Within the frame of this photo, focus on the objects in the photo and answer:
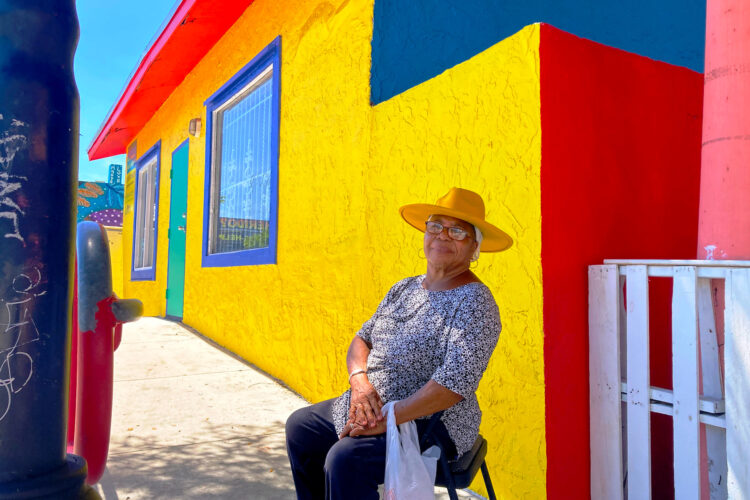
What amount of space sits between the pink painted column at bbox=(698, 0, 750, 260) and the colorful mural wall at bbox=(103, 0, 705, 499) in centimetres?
36

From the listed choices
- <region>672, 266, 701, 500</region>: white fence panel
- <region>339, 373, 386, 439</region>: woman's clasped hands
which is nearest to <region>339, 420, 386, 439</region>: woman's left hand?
<region>339, 373, 386, 439</region>: woman's clasped hands

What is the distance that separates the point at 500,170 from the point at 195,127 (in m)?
5.75

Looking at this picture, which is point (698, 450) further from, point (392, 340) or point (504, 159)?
point (504, 159)

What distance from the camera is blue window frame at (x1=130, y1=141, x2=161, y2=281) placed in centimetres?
1040

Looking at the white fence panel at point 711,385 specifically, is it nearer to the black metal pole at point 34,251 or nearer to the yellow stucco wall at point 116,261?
the black metal pole at point 34,251

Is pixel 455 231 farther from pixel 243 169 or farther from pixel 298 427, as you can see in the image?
pixel 243 169

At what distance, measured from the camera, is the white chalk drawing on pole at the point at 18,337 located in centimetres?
119

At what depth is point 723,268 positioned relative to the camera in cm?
204

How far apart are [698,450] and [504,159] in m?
1.42

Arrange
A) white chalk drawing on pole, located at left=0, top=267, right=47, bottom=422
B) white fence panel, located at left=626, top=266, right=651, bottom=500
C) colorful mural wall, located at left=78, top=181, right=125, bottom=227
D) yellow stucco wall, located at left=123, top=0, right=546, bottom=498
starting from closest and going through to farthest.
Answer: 1. white chalk drawing on pole, located at left=0, top=267, right=47, bottom=422
2. white fence panel, located at left=626, top=266, right=651, bottom=500
3. yellow stucco wall, located at left=123, top=0, right=546, bottom=498
4. colorful mural wall, located at left=78, top=181, right=125, bottom=227

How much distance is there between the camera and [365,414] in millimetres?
2066

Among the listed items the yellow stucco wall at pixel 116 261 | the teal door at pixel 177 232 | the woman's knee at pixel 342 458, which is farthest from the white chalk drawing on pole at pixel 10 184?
the yellow stucco wall at pixel 116 261

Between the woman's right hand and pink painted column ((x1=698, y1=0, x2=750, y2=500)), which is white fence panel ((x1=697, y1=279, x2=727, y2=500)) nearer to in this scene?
pink painted column ((x1=698, y1=0, x2=750, y2=500))

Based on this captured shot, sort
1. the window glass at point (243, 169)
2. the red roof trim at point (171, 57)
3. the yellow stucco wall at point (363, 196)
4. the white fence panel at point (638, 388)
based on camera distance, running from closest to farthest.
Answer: the white fence panel at point (638, 388) → the yellow stucco wall at point (363, 196) → the window glass at point (243, 169) → the red roof trim at point (171, 57)
